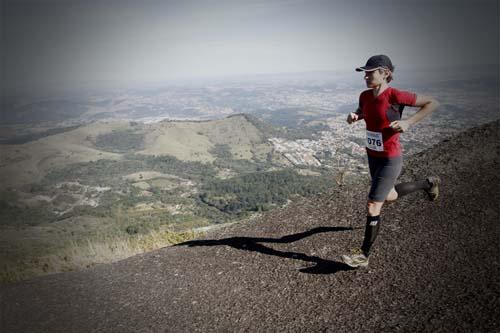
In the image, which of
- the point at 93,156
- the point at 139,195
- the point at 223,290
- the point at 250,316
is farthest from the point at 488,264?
the point at 93,156

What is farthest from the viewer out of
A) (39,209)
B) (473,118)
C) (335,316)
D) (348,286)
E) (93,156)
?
(93,156)

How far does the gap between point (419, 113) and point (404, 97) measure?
0.27m

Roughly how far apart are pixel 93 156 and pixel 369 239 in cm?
17930

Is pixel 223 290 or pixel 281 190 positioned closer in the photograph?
pixel 223 290

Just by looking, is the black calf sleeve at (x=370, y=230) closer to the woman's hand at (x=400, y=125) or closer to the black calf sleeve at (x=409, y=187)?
the black calf sleeve at (x=409, y=187)

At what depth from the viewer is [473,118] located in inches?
3127

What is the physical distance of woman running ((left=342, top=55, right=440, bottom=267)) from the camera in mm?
3654

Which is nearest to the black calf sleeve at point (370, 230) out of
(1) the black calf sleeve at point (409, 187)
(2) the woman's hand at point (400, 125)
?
(1) the black calf sleeve at point (409, 187)

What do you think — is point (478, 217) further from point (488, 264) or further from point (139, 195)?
point (139, 195)

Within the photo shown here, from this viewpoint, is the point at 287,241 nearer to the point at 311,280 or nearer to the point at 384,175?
the point at 311,280

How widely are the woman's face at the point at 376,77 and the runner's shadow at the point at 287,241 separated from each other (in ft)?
8.45

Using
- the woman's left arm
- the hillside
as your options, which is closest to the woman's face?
the woman's left arm

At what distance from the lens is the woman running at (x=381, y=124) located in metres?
3.65

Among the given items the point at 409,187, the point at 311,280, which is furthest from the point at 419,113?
the point at 311,280
